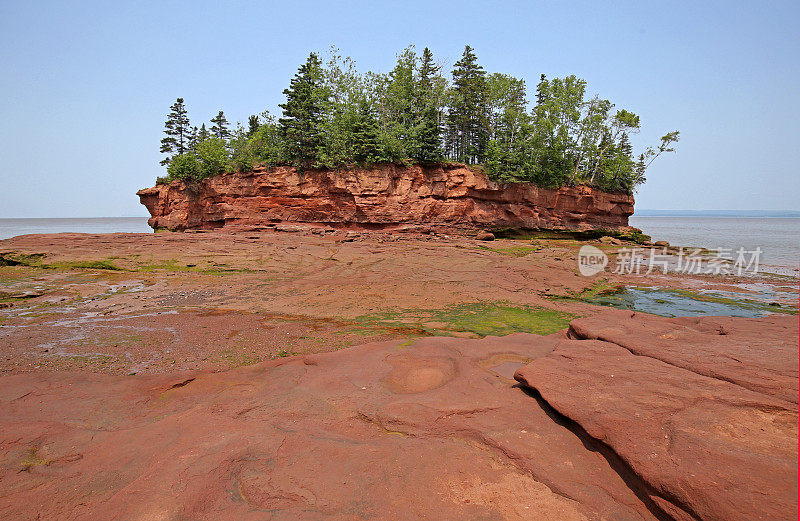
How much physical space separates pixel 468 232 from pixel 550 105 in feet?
52.4

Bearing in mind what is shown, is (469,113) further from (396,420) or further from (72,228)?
(72,228)

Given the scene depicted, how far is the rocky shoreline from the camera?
235 centimetres

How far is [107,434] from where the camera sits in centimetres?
338

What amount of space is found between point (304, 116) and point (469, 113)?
56.9 feet

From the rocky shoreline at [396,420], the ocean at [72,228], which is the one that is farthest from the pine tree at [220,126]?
the rocky shoreline at [396,420]

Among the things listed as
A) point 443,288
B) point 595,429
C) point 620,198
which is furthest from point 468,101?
point 595,429

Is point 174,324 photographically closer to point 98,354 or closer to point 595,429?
point 98,354

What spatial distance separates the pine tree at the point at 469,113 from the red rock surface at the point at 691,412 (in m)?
34.1

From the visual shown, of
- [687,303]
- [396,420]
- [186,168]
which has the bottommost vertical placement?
[687,303]

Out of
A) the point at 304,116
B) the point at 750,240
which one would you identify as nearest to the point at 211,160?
the point at 304,116

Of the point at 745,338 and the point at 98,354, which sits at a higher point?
the point at 745,338

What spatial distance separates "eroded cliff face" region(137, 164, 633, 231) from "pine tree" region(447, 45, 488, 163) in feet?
21.0

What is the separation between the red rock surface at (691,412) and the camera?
84.4 inches

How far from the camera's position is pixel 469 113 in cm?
3788
